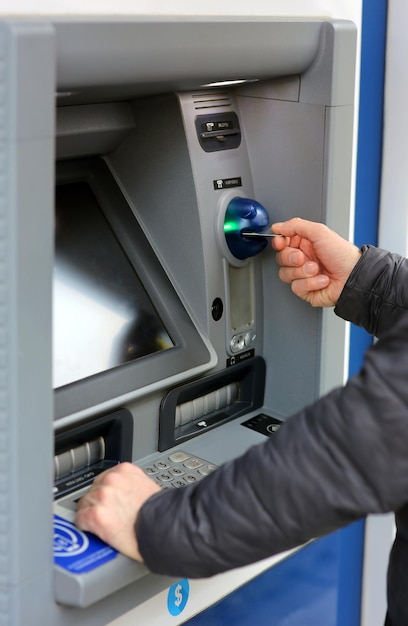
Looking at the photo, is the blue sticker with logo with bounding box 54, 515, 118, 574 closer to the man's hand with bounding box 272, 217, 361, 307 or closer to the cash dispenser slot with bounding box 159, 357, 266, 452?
the cash dispenser slot with bounding box 159, 357, 266, 452

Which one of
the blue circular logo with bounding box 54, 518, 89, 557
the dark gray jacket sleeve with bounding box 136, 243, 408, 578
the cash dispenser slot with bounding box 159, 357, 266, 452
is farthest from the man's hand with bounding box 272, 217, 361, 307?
the blue circular logo with bounding box 54, 518, 89, 557

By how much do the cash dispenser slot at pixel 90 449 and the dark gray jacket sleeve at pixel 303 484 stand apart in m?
0.29

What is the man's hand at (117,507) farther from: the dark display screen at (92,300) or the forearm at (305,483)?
the dark display screen at (92,300)

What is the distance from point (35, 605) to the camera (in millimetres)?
1459

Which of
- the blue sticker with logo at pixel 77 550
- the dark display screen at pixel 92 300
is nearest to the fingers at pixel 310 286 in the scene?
the dark display screen at pixel 92 300

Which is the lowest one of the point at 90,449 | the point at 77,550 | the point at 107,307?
the point at 77,550

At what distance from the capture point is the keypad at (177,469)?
1.80 meters

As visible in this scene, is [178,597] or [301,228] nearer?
[178,597]

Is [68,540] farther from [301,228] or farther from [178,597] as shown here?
[301,228]

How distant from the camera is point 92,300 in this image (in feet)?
6.05

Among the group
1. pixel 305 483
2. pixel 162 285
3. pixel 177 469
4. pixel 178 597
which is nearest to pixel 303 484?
pixel 305 483

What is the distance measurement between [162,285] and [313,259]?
360mm

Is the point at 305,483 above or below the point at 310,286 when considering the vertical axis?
below

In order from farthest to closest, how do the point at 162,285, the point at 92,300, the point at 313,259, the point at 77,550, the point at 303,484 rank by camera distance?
the point at 313,259, the point at 162,285, the point at 92,300, the point at 77,550, the point at 303,484
